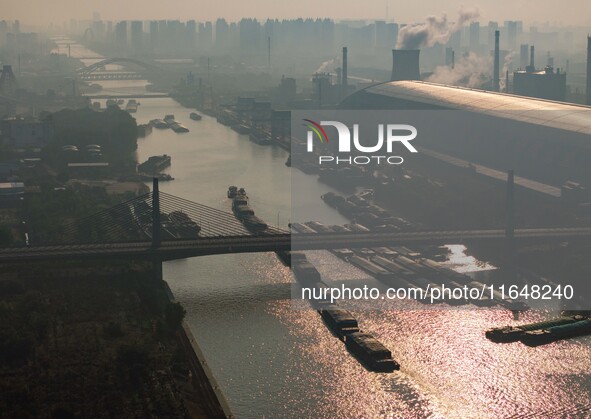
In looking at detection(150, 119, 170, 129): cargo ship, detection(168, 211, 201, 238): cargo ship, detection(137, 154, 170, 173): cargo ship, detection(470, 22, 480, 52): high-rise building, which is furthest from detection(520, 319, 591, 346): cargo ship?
detection(470, 22, 480, 52): high-rise building

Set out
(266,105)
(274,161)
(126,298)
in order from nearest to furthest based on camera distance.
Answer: (126,298) < (274,161) < (266,105)

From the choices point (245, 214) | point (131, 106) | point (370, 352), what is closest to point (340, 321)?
point (370, 352)

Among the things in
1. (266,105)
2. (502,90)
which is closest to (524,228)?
(266,105)

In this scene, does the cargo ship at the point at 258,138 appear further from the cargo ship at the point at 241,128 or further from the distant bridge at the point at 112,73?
the distant bridge at the point at 112,73

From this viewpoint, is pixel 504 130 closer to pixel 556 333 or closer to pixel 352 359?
pixel 556 333

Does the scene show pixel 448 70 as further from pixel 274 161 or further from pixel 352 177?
pixel 352 177

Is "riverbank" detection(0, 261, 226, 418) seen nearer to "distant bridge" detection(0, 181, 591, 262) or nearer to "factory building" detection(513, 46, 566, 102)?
"distant bridge" detection(0, 181, 591, 262)

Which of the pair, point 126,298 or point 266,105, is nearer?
point 126,298

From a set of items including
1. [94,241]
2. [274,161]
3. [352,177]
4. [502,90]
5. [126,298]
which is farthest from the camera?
[502,90]
